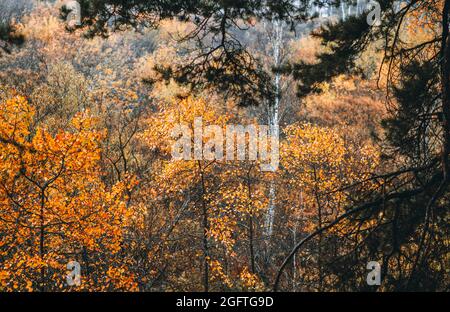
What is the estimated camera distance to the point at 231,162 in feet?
55.8

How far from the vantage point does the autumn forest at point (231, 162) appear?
4.17m

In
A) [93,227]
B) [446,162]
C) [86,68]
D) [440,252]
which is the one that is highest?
[86,68]

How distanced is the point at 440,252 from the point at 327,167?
14.0m

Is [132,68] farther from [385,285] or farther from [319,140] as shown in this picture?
[385,285]

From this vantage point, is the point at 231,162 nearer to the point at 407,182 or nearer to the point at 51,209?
the point at 51,209

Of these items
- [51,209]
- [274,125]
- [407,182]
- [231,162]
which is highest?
[274,125]

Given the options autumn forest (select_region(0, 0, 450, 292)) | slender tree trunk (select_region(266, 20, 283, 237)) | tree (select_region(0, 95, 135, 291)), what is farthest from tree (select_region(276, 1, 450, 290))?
slender tree trunk (select_region(266, 20, 283, 237))

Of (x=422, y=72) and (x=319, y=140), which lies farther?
(x=319, y=140)

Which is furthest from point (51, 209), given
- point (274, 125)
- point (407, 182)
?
point (274, 125)

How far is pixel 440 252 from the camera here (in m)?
3.77

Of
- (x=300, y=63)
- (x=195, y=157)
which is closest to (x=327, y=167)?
(x=195, y=157)

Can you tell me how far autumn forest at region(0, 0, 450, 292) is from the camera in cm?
417

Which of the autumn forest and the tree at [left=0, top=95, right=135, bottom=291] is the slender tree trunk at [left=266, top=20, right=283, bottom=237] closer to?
the autumn forest

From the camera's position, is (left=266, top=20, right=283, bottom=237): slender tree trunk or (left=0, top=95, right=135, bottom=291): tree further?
(left=266, top=20, right=283, bottom=237): slender tree trunk
